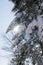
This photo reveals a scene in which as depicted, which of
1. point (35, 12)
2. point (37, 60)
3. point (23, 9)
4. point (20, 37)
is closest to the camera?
point (35, 12)

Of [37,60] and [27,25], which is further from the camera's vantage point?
[37,60]

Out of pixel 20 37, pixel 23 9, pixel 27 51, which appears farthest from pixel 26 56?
pixel 23 9

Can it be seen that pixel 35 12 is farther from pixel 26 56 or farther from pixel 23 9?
pixel 26 56

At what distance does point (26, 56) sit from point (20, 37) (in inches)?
113

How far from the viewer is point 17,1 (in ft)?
56.1

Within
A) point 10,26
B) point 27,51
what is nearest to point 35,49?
point 27,51

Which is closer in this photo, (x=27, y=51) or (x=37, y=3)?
(x=37, y=3)

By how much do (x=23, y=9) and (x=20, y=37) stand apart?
297 centimetres

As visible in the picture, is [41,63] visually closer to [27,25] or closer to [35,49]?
[35,49]

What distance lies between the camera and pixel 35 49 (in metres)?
20.4

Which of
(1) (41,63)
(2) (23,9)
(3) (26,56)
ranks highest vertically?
(2) (23,9)

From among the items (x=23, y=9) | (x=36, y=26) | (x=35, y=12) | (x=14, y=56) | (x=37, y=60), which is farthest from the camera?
(x=14, y=56)

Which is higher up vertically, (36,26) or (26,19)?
(26,19)

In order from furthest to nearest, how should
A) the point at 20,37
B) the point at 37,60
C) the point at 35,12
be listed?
the point at 37,60, the point at 20,37, the point at 35,12
